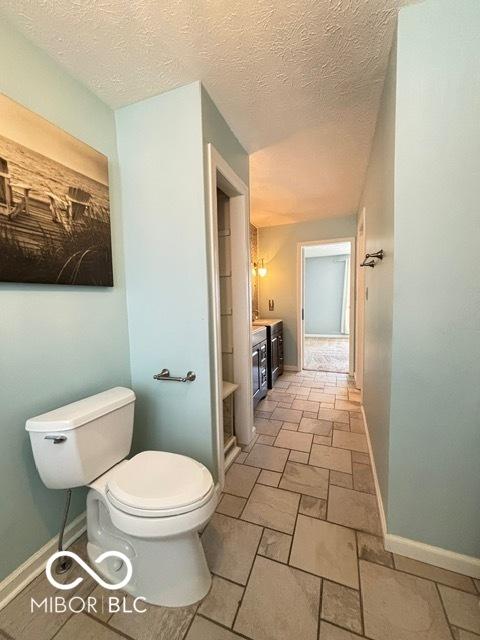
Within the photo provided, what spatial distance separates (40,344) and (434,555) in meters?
2.08

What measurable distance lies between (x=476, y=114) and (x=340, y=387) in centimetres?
309

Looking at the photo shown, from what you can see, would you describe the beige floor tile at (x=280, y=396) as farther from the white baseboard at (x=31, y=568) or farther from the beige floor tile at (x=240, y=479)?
the white baseboard at (x=31, y=568)

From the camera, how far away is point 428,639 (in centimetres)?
92

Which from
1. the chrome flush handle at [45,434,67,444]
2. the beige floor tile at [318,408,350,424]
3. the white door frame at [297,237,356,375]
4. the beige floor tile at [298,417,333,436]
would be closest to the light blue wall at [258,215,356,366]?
the white door frame at [297,237,356,375]

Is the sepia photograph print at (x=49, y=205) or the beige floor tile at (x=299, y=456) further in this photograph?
the beige floor tile at (x=299, y=456)

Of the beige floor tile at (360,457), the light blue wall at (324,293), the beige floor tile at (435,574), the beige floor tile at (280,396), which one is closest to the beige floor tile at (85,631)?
the beige floor tile at (435,574)

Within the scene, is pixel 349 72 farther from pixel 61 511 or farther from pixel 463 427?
pixel 61 511

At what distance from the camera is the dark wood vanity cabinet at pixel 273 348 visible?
3.43 meters

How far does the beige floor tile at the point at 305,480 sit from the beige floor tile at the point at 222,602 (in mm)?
689

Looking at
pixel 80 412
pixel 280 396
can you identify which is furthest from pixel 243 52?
pixel 280 396

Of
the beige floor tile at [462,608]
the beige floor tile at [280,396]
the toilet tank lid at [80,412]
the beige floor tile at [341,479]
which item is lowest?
the beige floor tile at [341,479]

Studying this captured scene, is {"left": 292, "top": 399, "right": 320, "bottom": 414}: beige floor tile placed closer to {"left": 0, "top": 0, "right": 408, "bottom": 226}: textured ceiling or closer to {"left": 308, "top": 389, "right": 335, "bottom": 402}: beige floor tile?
{"left": 308, "top": 389, "right": 335, "bottom": 402}: beige floor tile

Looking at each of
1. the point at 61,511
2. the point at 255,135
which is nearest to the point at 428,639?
the point at 61,511

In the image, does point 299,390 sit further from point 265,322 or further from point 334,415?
point 265,322
